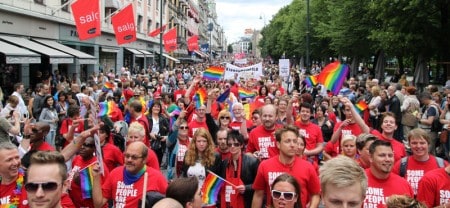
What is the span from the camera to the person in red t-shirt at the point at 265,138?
21.0 feet

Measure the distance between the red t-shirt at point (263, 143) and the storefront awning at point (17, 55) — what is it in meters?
12.1

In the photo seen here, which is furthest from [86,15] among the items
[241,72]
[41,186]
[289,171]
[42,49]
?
[41,186]

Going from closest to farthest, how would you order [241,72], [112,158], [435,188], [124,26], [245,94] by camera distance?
[435,188], [112,158], [245,94], [241,72], [124,26]

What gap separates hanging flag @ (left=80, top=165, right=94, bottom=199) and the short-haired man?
8.72 feet

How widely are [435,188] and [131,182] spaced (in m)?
2.72

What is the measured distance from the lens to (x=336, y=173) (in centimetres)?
287

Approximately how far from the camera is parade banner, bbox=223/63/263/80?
16.3 metres

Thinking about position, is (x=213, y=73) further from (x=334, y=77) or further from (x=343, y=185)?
(x=343, y=185)

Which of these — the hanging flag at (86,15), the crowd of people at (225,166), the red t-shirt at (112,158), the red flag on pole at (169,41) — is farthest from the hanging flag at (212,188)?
the red flag on pole at (169,41)

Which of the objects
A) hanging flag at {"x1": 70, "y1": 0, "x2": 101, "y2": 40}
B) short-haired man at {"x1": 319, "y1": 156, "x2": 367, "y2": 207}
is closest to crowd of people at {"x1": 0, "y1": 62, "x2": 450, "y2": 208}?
short-haired man at {"x1": 319, "y1": 156, "x2": 367, "y2": 207}

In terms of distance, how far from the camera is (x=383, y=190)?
167 inches

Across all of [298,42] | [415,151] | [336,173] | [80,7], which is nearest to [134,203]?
[336,173]

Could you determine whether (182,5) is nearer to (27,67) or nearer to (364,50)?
(364,50)

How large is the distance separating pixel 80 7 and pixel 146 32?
27.2 meters
